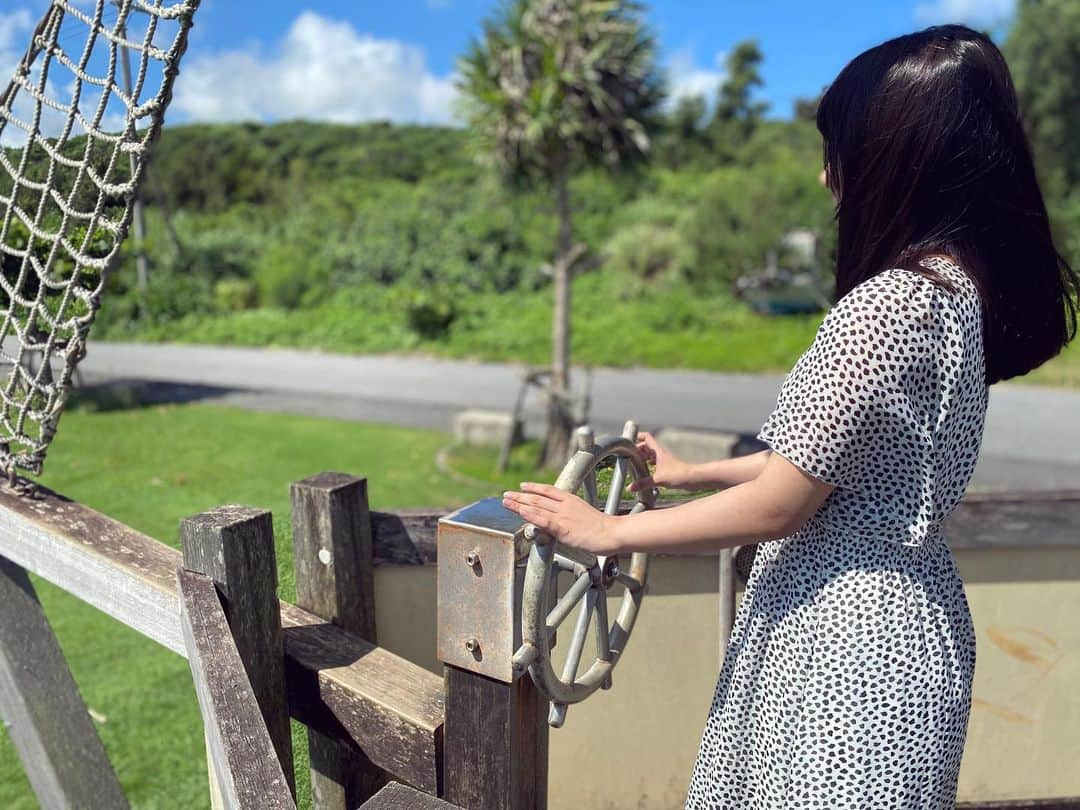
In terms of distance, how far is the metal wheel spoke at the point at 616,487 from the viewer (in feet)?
4.49

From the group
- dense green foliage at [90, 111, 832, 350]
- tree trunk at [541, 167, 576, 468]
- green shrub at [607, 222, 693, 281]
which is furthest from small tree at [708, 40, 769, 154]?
tree trunk at [541, 167, 576, 468]

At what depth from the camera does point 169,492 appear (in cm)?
577

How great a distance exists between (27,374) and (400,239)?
1989cm

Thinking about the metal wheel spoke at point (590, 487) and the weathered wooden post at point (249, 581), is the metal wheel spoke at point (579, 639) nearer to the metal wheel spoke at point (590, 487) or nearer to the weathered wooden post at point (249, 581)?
the metal wheel spoke at point (590, 487)

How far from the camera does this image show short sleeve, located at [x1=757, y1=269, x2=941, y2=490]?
1.11 m

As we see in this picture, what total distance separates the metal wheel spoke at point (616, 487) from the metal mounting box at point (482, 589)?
0.15 meters

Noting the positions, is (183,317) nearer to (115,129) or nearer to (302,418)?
(302,418)

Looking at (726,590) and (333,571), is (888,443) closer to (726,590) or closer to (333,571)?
(726,590)

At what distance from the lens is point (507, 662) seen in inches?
49.1

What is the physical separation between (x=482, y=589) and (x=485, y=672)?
0.12 m

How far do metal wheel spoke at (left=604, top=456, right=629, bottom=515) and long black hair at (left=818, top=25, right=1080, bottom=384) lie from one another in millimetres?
419

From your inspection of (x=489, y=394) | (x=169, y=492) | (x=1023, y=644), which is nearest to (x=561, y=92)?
(x=169, y=492)

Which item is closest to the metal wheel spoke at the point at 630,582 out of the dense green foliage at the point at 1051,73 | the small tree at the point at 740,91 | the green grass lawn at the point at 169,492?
the green grass lawn at the point at 169,492

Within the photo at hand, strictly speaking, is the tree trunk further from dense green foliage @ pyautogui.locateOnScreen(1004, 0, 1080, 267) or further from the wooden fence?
dense green foliage @ pyautogui.locateOnScreen(1004, 0, 1080, 267)
